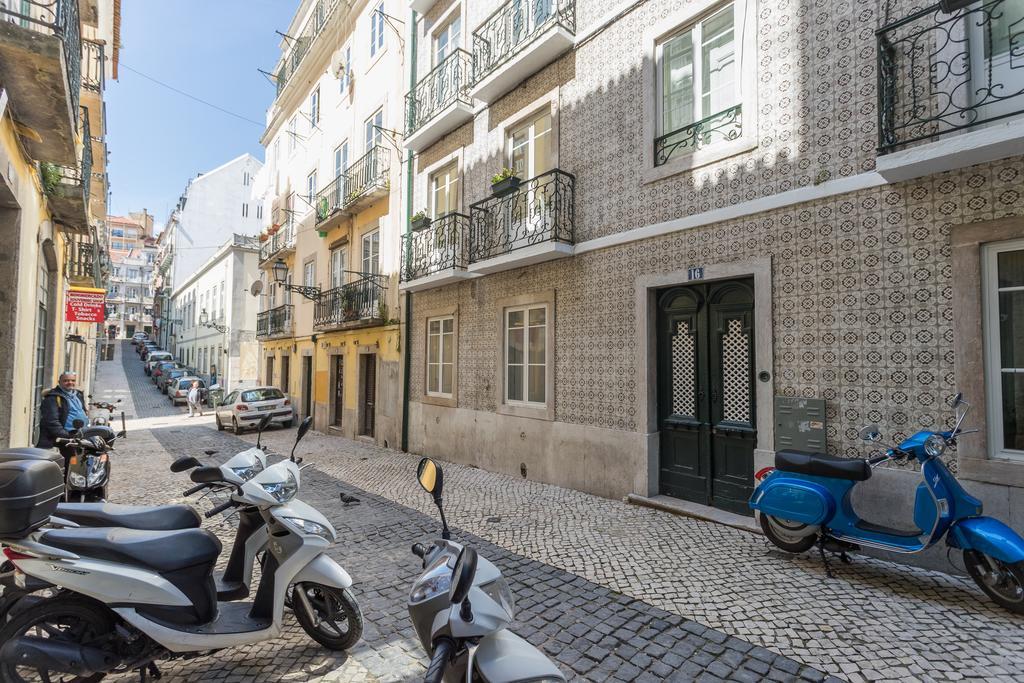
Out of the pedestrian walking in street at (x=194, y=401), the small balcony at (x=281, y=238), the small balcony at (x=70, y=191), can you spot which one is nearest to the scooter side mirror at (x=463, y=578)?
the small balcony at (x=70, y=191)

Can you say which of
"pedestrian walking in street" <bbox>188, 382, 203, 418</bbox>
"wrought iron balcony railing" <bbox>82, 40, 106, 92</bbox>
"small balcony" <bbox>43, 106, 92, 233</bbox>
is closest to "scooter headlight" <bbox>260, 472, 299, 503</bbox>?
"small balcony" <bbox>43, 106, 92, 233</bbox>

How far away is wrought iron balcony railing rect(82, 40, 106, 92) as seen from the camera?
10375mm

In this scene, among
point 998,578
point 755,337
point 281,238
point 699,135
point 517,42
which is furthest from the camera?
point 281,238

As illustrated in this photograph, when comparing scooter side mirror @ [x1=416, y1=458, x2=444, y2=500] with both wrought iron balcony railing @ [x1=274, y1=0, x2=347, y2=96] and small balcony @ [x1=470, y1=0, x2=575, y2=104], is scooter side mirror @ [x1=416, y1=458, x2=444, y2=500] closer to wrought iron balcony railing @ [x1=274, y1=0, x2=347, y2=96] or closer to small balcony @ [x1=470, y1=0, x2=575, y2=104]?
small balcony @ [x1=470, y1=0, x2=575, y2=104]

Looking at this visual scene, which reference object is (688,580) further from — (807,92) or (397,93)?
(397,93)

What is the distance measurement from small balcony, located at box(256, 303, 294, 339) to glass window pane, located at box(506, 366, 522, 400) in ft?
40.9

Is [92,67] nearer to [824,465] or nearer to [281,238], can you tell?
[281,238]

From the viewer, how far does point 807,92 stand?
17.3 ft

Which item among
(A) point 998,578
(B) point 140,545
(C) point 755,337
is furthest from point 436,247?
(A) point 998,578

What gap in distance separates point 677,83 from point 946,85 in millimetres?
2985

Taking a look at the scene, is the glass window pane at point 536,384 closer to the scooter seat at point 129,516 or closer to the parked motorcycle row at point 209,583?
the parked motorcycle row at point 209,583

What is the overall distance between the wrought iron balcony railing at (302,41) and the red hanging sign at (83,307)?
10744 mm

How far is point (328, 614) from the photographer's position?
3.14 m

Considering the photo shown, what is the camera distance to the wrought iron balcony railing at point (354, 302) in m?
12.7
